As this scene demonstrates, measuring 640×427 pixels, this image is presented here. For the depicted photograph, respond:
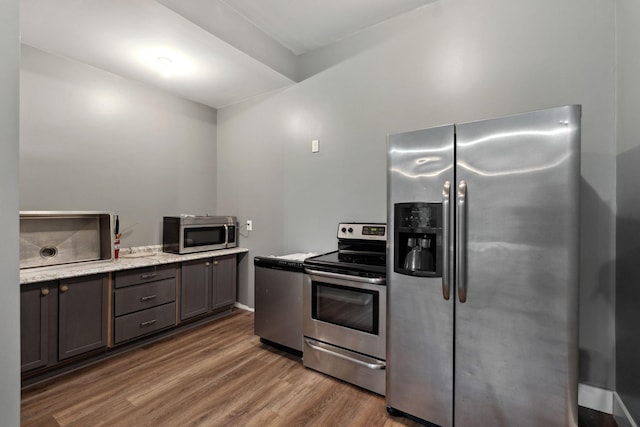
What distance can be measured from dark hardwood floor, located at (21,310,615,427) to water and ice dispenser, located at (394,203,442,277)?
94cm

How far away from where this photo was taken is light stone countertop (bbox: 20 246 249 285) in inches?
82.4

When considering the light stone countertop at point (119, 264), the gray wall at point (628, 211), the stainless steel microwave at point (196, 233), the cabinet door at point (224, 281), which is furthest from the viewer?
the cabinet door at point (224, 281)

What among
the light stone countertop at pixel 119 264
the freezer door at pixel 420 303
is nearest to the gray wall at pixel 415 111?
the light stone countertop at pixel 119 264

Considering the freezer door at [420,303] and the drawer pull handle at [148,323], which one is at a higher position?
the freezer door at [420,303]

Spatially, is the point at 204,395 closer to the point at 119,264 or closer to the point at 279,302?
the point at 279,302

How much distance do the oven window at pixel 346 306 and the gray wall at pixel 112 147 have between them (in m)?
2.22

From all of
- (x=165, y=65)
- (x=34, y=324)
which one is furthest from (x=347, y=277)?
(x=165, y=65)

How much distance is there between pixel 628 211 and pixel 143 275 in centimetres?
352

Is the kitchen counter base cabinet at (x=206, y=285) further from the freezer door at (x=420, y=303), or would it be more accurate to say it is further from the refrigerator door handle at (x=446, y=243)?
the refrigerator door handle at (x=446, y=243)

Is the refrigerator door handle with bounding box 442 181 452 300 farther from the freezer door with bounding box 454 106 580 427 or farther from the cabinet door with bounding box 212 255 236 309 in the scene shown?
the cabinet door with bounding box 212 255 236 309

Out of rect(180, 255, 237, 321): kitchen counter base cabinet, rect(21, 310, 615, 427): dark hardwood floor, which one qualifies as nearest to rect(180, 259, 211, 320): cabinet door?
rect(180, 255, 237, 321): kitchen counter base cabinet

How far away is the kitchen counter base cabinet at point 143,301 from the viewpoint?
8.16ft

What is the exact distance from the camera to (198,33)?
2.33 meters

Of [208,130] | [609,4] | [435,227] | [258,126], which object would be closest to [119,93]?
[208,130]
